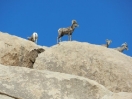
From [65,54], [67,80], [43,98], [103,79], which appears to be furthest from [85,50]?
[43,98]

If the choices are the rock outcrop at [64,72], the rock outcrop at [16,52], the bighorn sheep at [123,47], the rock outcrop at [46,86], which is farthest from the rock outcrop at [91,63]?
the bighorn sheep at [123,47]

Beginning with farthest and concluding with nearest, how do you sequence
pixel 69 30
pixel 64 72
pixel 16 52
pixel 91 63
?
1. pixel 69 30
2. pixel 16 52
3. pixel 91 63
4. pixel 64 72

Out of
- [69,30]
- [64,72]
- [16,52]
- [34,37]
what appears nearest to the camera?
[64,72]

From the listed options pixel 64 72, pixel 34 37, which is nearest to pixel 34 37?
pixel 34 37

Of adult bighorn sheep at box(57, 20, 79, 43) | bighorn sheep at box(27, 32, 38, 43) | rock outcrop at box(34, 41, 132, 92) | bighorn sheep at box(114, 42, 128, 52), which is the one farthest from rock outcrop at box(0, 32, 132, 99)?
bighorn sheep at box(114, 42, 128, 52)

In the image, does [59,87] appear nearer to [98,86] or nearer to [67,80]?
[67,80]

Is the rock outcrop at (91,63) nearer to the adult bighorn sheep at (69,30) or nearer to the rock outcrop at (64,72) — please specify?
the rock outcrop at (64,72)

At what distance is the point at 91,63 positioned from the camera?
14.4m

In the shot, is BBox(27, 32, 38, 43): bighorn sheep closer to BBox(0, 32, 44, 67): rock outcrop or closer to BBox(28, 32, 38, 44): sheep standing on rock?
BBox(28, 32, 38, 44): sheep standing on rock

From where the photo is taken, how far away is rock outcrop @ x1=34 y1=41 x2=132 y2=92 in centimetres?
1370

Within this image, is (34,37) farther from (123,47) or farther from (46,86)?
(46,86)

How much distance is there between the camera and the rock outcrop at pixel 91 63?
13.7 m

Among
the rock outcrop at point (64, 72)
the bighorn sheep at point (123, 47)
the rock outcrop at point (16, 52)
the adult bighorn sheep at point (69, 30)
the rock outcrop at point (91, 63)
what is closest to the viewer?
the rock outcrop at point (64, 72)

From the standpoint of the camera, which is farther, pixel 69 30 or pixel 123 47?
pixel 123 47
